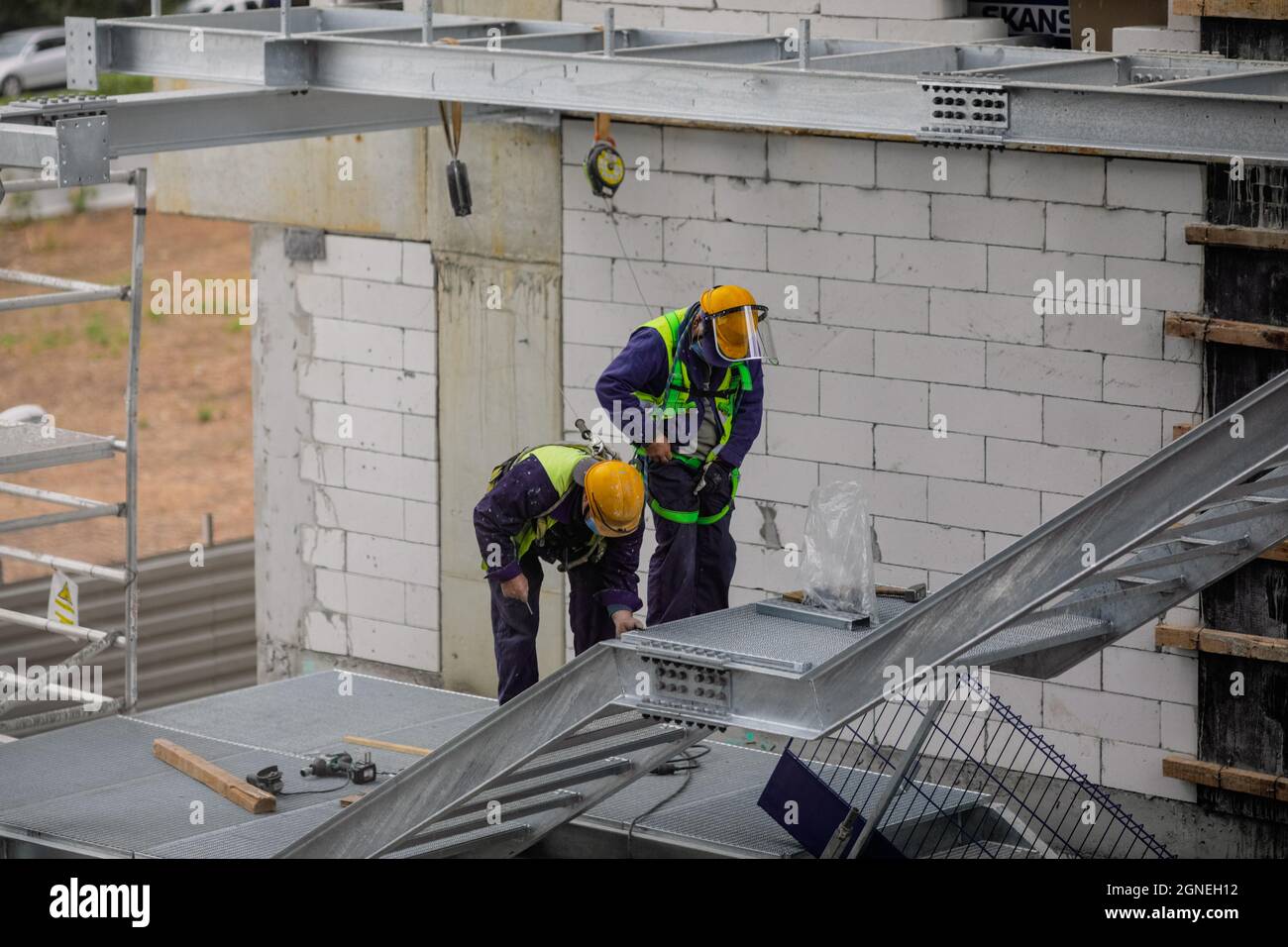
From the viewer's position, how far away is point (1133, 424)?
10203mm

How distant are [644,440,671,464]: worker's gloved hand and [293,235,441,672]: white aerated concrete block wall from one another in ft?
11.5

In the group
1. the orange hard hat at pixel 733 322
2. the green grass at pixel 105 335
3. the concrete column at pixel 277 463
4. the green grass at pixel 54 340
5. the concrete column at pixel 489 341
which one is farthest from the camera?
the green grass at pixel 105 335

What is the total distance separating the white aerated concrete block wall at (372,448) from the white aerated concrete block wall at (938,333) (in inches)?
56.6

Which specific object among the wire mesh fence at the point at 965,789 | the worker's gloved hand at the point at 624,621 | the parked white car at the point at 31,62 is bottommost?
the wire mesh fence at the point at 965,789

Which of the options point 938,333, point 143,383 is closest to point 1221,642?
point 938,333

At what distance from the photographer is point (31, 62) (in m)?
35.4

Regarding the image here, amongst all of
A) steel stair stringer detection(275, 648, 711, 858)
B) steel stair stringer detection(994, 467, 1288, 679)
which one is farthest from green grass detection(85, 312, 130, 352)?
steel stair stringer detection(994, 467, 1288, 679)

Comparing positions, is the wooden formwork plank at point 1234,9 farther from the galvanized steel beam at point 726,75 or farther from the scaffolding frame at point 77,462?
the scaffolding frame at point 77,462

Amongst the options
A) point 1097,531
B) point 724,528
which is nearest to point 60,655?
point 724,528

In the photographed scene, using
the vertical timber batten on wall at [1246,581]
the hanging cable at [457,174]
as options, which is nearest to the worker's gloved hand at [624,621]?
the vertical timber batten on wall at [1246,581]

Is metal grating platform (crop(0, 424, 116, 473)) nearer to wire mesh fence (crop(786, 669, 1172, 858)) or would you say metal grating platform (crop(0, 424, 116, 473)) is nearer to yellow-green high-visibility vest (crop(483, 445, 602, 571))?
yellow-green high-visibility vest (crop(483, 445, 602, 571))

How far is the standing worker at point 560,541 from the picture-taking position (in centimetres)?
868

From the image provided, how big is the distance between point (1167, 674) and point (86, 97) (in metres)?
5.89

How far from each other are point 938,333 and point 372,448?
4041 mm
